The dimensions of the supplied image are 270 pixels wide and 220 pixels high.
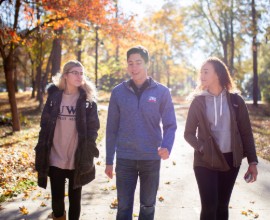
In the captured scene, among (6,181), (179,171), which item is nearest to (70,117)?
(6,181)

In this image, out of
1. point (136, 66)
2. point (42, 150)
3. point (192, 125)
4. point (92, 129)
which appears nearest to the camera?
point (136, 66)

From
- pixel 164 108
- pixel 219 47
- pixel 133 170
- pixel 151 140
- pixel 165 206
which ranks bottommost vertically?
pixel 165 206

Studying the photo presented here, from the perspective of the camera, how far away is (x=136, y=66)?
411 centimetres

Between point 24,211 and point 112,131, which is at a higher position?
point 112,131

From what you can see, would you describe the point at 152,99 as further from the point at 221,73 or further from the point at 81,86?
the point at 81,86

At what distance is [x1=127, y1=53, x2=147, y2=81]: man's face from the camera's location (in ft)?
13.4

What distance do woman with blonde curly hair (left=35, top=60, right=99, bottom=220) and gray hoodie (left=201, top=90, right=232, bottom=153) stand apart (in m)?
1.42

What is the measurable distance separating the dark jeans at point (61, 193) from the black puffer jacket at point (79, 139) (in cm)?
10

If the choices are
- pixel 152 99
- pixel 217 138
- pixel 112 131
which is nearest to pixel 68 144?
pixel 112 131

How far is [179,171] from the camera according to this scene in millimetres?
9047

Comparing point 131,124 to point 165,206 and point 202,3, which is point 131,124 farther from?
point 202,3

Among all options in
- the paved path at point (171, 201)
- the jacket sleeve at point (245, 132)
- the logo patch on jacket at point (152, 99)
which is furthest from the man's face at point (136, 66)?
the paved path at point (171, 201)

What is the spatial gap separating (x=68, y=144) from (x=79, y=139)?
163 mm

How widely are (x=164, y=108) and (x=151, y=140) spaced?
0.38m
